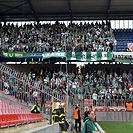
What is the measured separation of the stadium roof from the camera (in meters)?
34.5

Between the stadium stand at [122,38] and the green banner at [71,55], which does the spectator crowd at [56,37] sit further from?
the stadium stand at [122,38]

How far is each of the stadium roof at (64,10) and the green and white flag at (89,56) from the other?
221 inches

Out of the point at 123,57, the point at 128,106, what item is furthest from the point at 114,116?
the point at 123,57

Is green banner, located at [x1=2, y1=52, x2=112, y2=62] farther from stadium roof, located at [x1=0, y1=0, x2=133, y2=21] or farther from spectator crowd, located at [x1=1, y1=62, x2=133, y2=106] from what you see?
stadium roof, located at [x1=0, y1=0, x2=133, y2=21]

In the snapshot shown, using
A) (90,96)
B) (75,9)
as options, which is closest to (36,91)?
(90,96)

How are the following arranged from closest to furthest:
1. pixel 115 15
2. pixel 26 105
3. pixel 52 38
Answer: pixel 26 105 → pixel 52 38 → pixel 115 15

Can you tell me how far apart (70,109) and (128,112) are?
512 cm

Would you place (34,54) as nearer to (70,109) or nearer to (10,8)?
(10,8)

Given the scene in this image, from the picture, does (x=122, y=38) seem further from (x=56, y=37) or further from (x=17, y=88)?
(x=17, y=88)

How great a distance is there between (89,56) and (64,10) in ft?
24.3

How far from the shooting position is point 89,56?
3203cm

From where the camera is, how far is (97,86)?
100ft

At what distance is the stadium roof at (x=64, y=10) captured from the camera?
3450 centimetres

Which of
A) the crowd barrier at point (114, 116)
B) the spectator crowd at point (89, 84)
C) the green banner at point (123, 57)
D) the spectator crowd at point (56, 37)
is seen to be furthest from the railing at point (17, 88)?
the green banner at point (123, 57)
